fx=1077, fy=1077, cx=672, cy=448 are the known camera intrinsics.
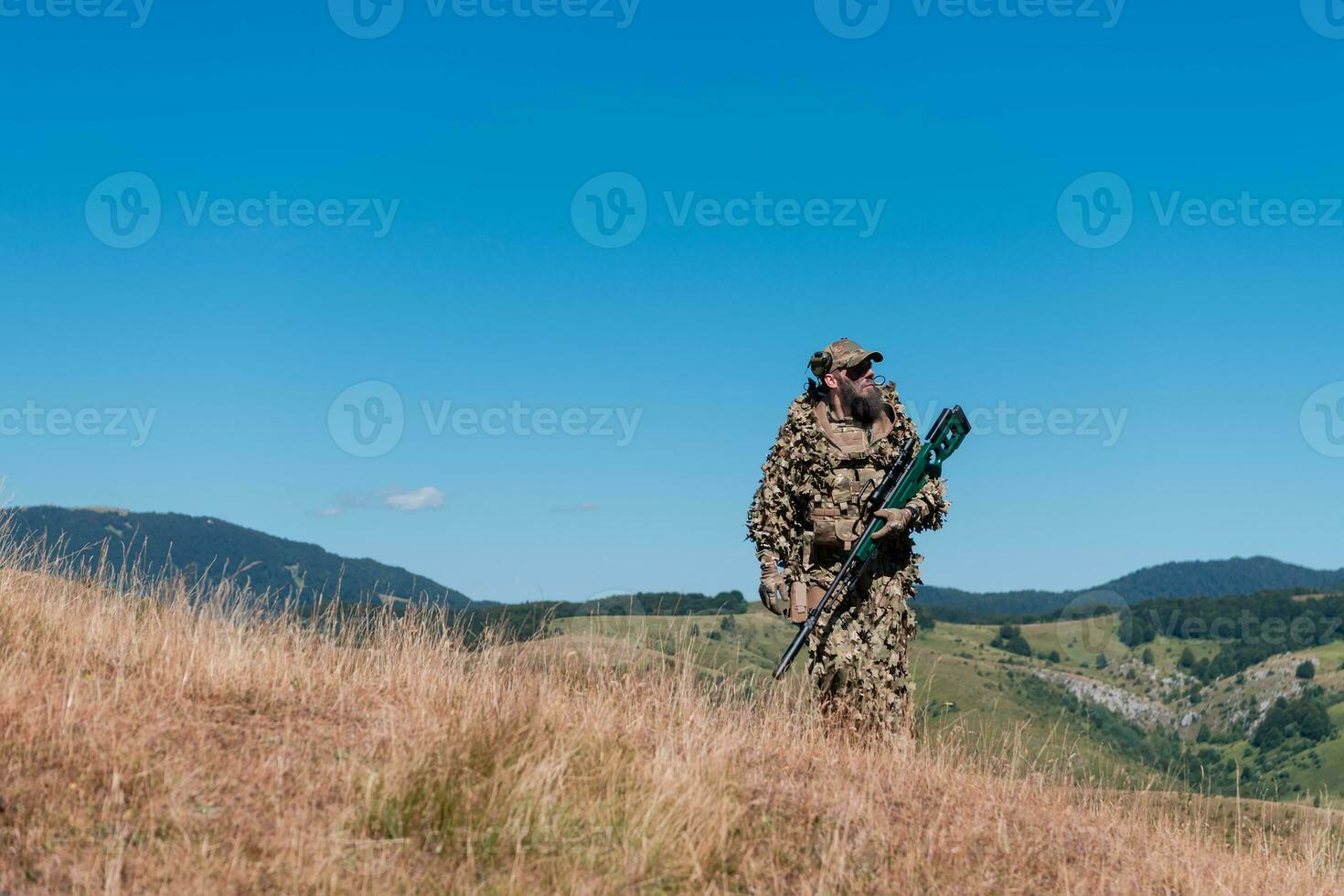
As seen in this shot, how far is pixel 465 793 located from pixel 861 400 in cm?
577

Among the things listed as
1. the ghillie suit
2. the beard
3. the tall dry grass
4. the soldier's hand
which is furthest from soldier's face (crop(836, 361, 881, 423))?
the tall dry grass

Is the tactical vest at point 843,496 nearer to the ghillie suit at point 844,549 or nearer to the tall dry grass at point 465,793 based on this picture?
the ghillie suit at point 844,549

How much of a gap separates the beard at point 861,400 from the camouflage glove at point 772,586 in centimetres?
155

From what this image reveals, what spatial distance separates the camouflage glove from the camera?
32.5ft

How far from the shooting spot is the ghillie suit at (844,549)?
32.0ft

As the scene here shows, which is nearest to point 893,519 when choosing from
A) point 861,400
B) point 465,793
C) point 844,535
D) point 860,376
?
point 844,535

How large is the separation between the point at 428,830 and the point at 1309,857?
22.3 ft

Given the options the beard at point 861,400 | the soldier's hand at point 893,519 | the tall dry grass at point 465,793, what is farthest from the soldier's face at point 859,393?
the tall dry grass at point 465,793

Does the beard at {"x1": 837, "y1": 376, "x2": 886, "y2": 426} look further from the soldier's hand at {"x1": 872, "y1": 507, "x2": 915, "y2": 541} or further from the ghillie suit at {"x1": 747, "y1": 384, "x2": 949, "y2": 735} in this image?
A: the soldier's hand at {"x1": 872, "y1": 507, "x2": 915, "y2": 541}

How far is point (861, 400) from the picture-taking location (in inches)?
393

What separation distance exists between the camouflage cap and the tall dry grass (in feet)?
10.4

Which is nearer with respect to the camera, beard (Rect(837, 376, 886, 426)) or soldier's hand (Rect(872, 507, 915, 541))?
soldier's hand (Rect(872, 507, 915, 541))

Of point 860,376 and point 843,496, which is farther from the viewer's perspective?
point 860,376

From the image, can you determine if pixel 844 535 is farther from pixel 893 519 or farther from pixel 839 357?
pixel 839 357
